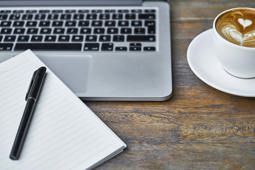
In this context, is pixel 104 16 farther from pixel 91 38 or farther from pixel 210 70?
pixel 210 70

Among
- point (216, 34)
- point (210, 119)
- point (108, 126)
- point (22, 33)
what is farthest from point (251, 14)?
point (22, 33)

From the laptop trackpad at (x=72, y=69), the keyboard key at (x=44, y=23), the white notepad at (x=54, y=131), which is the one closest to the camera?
the white notepad at (x=54, y=131)

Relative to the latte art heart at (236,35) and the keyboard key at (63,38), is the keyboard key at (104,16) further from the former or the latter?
the latte art heart at (236,35)

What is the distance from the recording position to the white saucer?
1.93 ft

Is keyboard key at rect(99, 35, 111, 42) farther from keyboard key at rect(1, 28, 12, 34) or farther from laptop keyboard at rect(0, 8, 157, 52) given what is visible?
keyboard key at rect(1, 28, 12, 34)

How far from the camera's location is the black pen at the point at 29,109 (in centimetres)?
51

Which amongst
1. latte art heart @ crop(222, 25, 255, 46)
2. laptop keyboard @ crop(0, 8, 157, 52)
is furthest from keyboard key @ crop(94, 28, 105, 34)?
latte art heart @ crop(222, 25, 255, 46)

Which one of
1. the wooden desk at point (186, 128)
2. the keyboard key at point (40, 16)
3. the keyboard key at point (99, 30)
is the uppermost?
the keyboard key at point (40, 16)

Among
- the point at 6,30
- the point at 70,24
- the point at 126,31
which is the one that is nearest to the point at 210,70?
the point at 126,31

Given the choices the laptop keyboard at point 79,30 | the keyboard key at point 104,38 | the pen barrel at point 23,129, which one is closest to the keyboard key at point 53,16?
the laptop keyboard at point 79,30

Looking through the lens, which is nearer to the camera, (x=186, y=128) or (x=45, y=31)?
(x=186, y=128)

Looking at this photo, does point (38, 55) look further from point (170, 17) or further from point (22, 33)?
point (170, 17)

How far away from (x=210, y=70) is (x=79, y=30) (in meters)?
0.24

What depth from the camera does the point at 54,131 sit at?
1.77 ft
